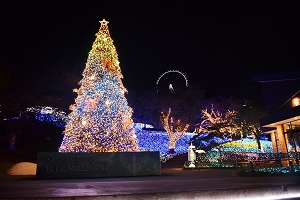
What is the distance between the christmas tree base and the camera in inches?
486

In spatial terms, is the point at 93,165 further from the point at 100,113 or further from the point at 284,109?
the point at 284,109

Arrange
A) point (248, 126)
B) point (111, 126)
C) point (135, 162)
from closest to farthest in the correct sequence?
point (135, 162)
point (111, 126)
point (248, 126)

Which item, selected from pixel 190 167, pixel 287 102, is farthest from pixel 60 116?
pixel 287 102

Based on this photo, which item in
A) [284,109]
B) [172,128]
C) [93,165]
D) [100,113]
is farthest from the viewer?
[172,128]

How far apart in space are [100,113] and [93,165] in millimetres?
5448

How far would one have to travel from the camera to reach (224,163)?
20.9 meters

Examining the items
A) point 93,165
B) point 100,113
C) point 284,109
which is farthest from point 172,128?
point 93,165

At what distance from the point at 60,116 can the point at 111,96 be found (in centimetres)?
1499

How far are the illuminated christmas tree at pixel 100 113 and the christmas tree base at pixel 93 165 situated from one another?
4.11m

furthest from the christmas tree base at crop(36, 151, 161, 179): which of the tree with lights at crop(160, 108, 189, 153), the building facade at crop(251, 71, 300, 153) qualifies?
the tree with lights at crop(160, 108, 189, 153)

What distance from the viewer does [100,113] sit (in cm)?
1753

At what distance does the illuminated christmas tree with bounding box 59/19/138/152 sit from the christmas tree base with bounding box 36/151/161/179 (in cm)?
411

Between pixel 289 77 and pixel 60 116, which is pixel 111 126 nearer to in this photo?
pixel 60 116

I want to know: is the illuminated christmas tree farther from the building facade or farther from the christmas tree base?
the building facade
